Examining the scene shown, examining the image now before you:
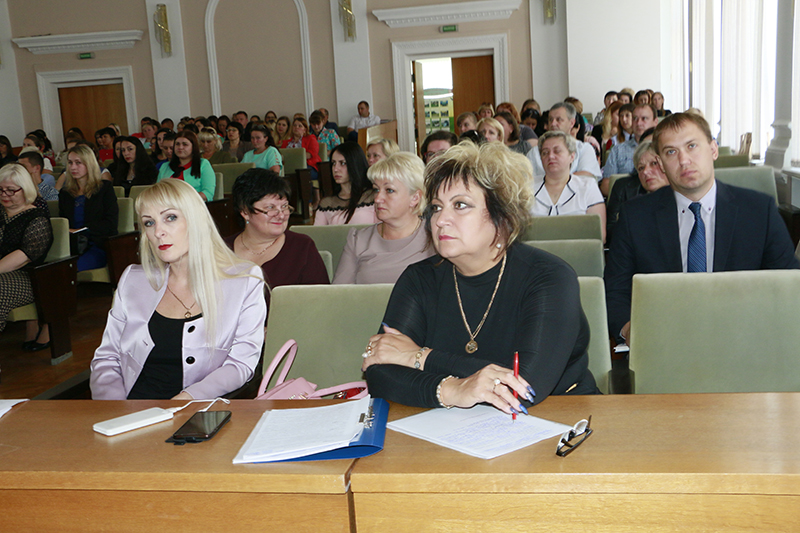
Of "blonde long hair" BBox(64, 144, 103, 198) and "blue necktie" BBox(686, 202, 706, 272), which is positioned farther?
"blonde long hair" BBox(64, 144, 103, 198)

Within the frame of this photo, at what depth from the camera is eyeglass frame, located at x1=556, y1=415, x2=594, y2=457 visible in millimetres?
1268

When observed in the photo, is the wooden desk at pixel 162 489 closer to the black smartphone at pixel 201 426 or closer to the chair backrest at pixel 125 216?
the black smartphone at pixel 201 426

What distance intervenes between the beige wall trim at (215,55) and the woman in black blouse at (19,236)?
31.1ft

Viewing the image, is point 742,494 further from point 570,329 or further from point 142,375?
point 142,375

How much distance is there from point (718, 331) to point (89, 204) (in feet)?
16.2

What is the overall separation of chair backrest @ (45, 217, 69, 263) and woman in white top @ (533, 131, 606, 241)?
9.92 feet

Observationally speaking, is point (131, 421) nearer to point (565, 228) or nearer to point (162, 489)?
point (162, 489)

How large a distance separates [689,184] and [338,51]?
11391 millimetres

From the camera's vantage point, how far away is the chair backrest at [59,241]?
4.52 m

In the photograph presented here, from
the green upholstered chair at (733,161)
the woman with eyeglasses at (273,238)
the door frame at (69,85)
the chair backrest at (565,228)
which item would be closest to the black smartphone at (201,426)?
the woman with eyeglasses at (273,238)

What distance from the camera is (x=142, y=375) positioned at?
7.70ft

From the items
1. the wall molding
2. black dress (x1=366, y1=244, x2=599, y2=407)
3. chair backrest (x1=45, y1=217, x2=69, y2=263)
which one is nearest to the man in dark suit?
black dress (x1=366, y1=244, x2=599, y2=407)

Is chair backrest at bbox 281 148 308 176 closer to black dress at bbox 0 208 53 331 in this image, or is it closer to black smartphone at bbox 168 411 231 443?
black dress at bbox 0 208 53 331

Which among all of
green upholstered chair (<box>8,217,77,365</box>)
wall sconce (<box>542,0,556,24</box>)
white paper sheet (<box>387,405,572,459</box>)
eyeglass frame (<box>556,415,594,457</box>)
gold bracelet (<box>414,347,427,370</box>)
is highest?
wall sconce (<box>542,0,556,24</box>)
